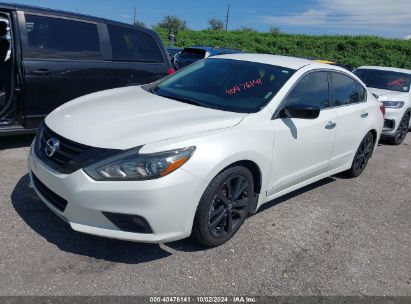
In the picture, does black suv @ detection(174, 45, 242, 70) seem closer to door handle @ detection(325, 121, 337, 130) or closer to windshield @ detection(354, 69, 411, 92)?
windshield @ detection(354, 69, 411, 92)

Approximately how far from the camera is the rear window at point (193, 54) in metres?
14.1

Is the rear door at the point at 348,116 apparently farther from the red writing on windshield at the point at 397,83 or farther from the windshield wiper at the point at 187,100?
the red writing on windshield at the point at 397,83

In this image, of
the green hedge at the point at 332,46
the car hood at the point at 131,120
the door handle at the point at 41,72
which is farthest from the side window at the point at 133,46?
the green hedge at the point at 332,46

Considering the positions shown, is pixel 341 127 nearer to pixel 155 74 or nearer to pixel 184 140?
pixel 184 140

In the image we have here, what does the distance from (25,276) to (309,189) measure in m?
3.40

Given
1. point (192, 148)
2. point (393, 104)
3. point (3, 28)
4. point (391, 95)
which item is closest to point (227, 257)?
point (192, 148)

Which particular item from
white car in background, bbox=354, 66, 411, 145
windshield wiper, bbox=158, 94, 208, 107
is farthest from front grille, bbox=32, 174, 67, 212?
white car in background, bbox=354, 66, 411, 145

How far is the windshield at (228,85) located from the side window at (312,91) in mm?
156

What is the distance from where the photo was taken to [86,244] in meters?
3.19

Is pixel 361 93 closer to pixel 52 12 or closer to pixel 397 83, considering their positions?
pixel 52 12

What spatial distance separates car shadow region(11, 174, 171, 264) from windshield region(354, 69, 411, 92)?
766 centimetres

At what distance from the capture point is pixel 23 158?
4949mm

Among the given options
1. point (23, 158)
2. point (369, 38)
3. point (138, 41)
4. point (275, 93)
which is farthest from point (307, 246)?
point (369, 38)

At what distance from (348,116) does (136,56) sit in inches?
124
